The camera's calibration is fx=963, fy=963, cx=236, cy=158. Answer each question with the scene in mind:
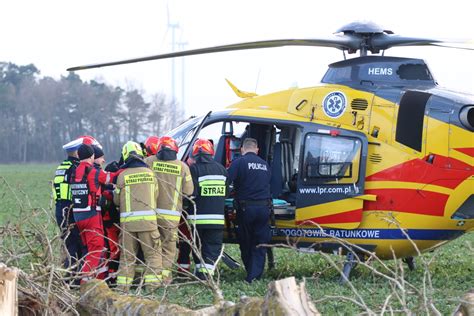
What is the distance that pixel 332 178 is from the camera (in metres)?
11.5

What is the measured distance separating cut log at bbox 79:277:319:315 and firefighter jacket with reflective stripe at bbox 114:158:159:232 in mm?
3389

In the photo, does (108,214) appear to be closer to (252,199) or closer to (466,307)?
(252,199)

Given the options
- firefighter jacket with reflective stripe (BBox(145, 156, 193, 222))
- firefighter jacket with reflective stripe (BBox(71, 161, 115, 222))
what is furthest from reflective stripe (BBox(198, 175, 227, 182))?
firefighter jacket with reflective stripe (BBox(71, 161, 115, 222))

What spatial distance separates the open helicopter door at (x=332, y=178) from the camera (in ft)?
37.3

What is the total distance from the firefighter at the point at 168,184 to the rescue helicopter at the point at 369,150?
904mm

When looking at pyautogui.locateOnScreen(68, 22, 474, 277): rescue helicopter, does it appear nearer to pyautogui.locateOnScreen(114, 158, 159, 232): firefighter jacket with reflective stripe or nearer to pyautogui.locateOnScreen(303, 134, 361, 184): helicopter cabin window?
pyautogui.locateOnScreen(303, 134, 361, 184): helicopter cabin window

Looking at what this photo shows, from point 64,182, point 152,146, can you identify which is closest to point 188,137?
point 152,146

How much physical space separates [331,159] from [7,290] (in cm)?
572

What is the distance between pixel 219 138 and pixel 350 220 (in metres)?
2.40

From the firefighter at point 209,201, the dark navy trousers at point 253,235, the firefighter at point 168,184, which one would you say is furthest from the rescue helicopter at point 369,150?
the firefighter at point 168,184

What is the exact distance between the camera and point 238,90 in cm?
1340

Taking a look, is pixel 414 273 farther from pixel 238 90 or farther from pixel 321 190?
pixel 238 90

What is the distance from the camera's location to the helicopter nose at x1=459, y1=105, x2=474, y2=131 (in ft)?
35.7

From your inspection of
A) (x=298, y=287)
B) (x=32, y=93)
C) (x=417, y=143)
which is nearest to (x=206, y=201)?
(x=417, y=143)
